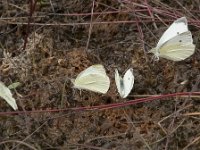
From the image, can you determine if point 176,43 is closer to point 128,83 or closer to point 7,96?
point 128,83

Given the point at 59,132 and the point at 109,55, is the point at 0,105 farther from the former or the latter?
the point at 109,55

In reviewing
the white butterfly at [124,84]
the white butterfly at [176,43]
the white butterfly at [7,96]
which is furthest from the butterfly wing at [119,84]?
the white butterfly at [7,96]

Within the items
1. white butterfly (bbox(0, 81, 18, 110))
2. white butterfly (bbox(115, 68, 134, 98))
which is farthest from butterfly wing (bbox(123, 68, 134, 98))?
white butterfly (bbox(0, 81, 18, 110))

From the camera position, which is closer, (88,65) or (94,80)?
(94,80)

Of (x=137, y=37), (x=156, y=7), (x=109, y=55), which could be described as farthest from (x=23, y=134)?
(x=156, y=7)

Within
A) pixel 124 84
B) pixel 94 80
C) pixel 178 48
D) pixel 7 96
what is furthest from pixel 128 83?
pixel 7 96

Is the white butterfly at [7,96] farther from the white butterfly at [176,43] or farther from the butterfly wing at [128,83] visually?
the white butterfly at [176,43]
